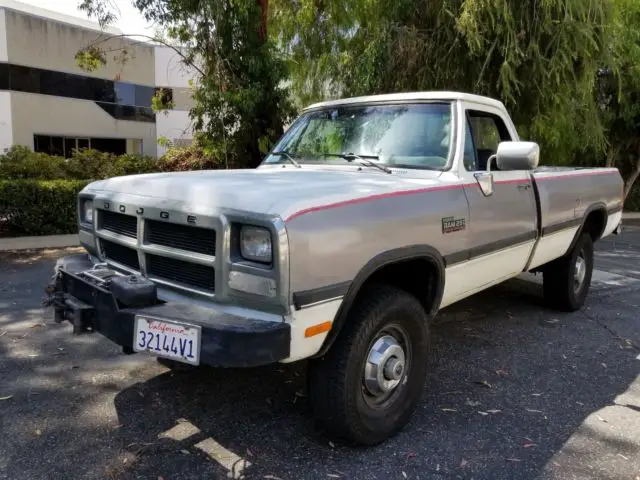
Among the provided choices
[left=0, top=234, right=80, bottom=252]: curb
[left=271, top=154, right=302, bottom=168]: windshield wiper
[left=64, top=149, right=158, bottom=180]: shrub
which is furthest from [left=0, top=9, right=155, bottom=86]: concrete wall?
[left=271, top=154, right=302, bottom=168]: windshield wiper

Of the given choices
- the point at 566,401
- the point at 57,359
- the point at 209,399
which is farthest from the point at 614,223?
the point at 57,359

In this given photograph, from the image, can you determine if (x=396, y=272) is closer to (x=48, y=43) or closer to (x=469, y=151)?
(x=469, y=151)

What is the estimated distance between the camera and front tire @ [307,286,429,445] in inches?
112

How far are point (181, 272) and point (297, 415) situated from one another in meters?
1.17

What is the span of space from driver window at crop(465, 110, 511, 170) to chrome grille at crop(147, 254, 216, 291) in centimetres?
217

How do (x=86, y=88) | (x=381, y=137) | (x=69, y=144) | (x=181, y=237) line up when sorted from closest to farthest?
(x=181, y=237) → (x=381, y=137) → (x=86, y=88) → (x=69, y=144)

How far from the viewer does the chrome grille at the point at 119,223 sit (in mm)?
3285

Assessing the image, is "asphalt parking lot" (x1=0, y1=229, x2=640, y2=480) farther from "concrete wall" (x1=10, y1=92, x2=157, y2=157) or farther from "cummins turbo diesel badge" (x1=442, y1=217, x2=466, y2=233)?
"concrete wall" (x1=10, y1=92, x2=157, y2=157)

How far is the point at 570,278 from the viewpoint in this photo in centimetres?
557

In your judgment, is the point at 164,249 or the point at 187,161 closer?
the point at 164,249

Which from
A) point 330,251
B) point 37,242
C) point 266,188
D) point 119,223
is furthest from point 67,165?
point 330,251

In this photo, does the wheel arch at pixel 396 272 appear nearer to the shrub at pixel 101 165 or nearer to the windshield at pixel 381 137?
the windshield at pixel 381 137

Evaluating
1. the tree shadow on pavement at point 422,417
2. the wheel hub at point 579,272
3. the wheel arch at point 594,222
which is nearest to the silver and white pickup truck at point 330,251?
the tree shadow on pavement at point 422,417

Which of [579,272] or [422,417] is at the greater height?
[579,272]
